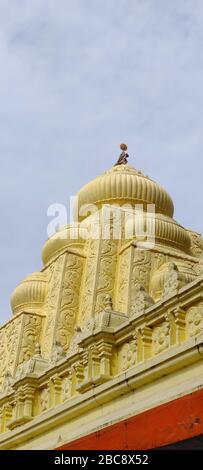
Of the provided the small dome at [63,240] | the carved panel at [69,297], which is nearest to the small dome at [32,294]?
the small dome at [63,240]

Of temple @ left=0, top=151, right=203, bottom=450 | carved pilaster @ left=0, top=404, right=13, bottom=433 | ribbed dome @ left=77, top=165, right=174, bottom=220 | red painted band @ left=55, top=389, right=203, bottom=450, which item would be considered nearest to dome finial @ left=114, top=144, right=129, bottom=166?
ribbed dome @ left=77, top=165, right=174, bottom=220

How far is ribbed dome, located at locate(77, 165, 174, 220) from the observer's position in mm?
23719

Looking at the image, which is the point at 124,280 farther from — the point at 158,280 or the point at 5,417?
the point at 5,417

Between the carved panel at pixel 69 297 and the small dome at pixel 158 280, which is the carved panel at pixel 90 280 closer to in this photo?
the carved panel at pixel 69 297

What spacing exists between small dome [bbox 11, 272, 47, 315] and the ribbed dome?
2.39 m

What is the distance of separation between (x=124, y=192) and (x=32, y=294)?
3.87m

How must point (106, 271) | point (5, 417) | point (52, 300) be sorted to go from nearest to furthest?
point (5, 417), point (106, 271), point (52, 300)

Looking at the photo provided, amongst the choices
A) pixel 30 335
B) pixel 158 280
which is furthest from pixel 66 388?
pixel 30 335

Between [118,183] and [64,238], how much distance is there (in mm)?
2442

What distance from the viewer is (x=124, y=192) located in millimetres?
23719

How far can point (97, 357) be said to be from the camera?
10.9 m

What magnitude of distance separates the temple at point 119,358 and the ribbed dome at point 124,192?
2.01m

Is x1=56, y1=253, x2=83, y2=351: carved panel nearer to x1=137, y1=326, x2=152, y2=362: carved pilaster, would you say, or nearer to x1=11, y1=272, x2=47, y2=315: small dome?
x1=11, y1=272, x2=47, y2=315: small dome
